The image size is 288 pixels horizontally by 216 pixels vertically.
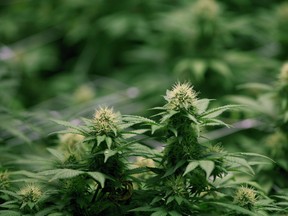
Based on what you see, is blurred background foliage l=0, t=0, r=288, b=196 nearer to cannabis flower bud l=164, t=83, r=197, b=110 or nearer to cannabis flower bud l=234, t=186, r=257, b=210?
cannabis flower bud l=234, t=186, r=257, b=210

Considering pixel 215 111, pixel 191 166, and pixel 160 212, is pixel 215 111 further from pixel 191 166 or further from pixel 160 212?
pixel 160 212

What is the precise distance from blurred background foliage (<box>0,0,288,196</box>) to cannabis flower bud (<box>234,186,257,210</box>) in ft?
2.24

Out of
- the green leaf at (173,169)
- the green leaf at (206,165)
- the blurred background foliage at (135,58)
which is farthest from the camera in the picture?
the blurred background foliage at (135,58)

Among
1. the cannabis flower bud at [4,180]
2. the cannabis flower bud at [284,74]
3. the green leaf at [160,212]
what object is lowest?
the green leaf at [160,212]

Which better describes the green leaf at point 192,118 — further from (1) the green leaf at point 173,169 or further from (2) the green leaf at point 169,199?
(2) the green leaf at point 169,199

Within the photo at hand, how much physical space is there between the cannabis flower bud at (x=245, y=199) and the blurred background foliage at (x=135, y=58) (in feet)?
2.24

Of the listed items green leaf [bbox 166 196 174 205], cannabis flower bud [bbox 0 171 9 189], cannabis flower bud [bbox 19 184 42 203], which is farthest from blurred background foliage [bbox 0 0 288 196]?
green leaf [bbox 166 196 174 205]

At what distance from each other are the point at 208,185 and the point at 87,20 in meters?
2.94

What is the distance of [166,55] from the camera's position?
12.4 feet

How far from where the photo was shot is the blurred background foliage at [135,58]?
3029mm

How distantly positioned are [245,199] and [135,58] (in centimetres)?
250

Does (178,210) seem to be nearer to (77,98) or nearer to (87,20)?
(77,98)

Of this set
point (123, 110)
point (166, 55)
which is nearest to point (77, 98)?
point (123, 110)

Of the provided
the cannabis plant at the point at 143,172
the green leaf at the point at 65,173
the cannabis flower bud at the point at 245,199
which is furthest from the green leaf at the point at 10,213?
the cannabis flower bud at the point at 245,199
